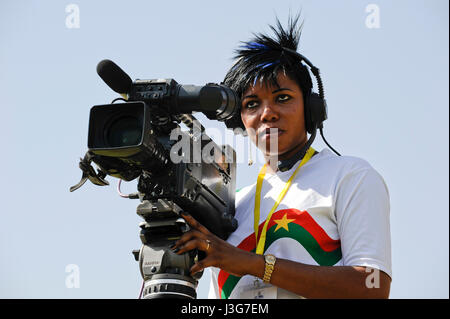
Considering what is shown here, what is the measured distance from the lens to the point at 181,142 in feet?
10.3

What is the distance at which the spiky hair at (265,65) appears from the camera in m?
3.91

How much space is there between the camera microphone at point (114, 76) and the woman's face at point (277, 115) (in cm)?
102

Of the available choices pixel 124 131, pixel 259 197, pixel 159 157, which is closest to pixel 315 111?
pixel 259 197

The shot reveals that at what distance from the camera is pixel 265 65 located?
154 inches

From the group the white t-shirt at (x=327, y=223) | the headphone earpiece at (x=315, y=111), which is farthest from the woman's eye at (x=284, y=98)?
the white t-shirt at (x=327, y=223)

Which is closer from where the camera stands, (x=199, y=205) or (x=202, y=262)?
(x=202, y=262)

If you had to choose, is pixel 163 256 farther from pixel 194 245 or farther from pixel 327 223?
pixel 327 223

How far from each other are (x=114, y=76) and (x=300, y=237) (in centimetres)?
133

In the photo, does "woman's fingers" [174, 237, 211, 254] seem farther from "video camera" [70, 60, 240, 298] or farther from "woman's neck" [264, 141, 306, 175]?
"woman's neck" [264, 141, 306, 175]

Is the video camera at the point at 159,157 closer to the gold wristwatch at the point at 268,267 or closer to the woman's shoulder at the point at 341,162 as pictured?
the gold wristwatch at the point at 268,267

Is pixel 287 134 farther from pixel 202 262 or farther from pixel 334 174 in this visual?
pixel 202 262

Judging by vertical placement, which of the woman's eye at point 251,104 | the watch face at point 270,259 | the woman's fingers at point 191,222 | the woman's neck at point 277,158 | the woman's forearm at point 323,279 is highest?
the woman's eye at point 251,104

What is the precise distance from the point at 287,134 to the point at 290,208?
55cm
